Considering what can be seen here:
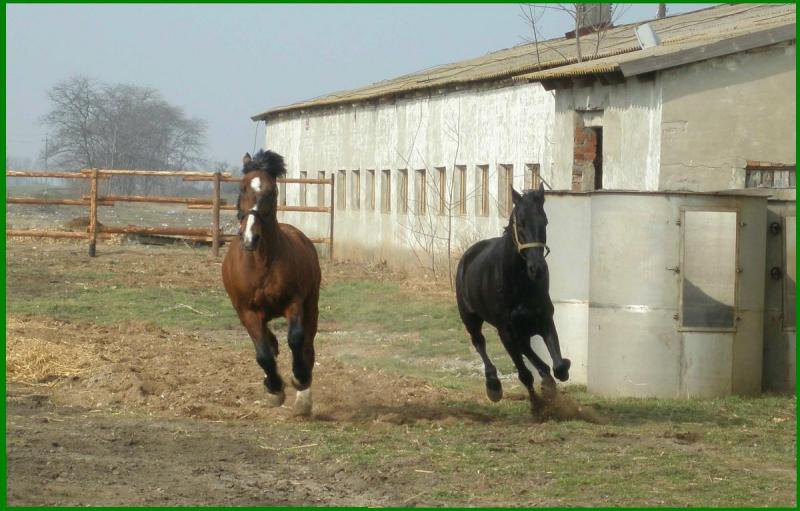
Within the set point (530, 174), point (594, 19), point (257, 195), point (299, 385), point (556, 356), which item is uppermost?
point (594, 19)

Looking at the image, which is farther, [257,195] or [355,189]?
[355,189]

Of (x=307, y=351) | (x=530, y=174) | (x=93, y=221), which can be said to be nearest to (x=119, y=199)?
(x=93, y=221)

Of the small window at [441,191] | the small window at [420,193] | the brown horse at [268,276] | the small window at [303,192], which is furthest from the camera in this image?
the small window at [303,192]

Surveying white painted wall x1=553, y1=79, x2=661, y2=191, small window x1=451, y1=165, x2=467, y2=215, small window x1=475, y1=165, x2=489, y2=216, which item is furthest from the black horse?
small window x1=451, y1=165, x2=467, y2=215

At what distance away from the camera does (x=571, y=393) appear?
13.4m

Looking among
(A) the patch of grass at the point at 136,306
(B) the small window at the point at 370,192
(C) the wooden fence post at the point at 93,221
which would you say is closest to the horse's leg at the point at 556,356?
(A) the patch of grass at the point at 136,306

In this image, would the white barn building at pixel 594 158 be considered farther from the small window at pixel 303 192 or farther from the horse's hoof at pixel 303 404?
the horse's hoof at pixel 303 404

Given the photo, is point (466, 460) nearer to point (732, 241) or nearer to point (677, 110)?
point (732, 241)

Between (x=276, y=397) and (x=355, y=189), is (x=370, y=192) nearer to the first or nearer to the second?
(x=355, y=189)

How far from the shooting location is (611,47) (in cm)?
3067

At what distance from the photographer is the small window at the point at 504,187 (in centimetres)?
2888

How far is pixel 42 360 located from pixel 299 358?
411 cm

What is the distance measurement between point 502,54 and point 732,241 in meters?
30.2

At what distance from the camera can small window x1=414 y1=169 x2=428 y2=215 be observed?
3525cm
